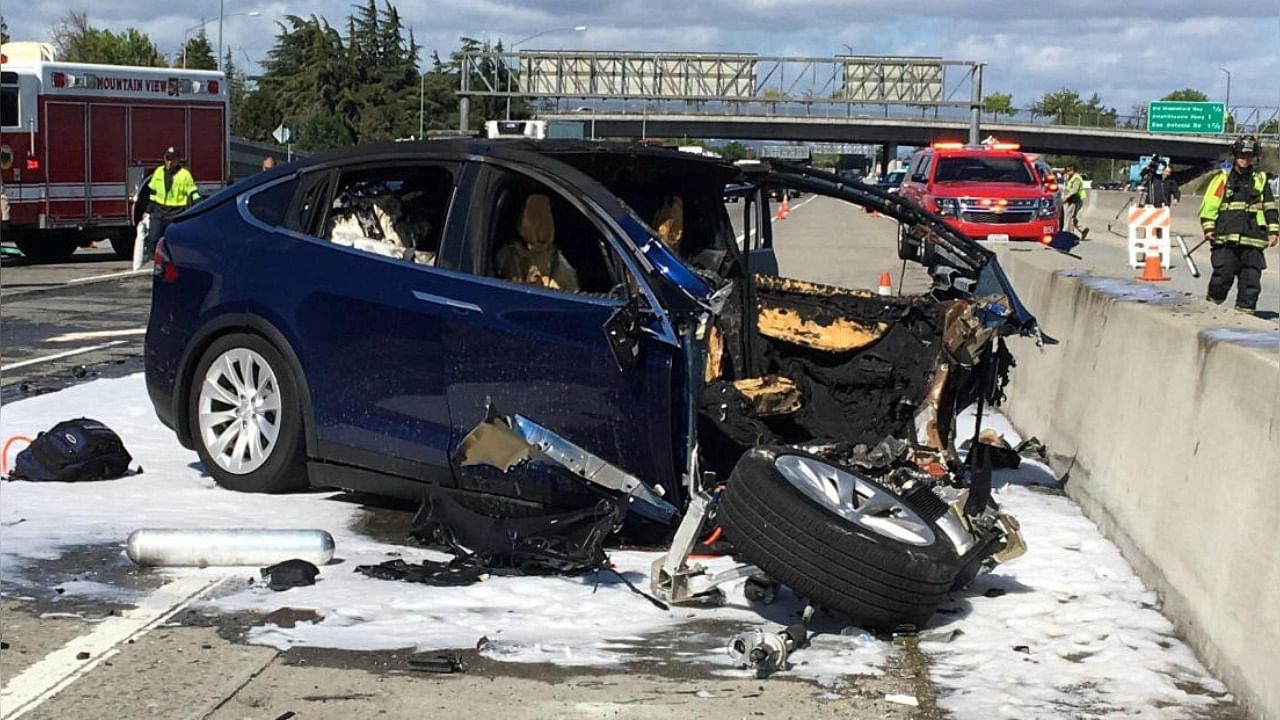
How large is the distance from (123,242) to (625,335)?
77.8ft

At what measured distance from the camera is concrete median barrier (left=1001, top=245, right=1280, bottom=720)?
188 inches

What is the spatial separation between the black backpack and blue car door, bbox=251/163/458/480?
120 centimetres

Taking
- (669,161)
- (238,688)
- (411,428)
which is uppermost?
(669,161)

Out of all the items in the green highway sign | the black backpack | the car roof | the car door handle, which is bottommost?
the black backpack

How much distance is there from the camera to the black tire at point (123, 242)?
27938mm

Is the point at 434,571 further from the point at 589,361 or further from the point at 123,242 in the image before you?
the point at 123,242

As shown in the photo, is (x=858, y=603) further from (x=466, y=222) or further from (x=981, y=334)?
(x=466, y=222)

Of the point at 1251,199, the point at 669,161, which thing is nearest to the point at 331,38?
the point at 1251,199

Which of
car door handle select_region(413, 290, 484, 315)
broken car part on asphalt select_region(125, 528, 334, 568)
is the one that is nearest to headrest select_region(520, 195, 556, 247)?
car door handle select_region(413, 290, 484, 315)

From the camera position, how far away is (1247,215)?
16688mm

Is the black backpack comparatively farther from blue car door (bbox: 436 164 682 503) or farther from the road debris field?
blue car door (bbox: 436 164 682 503)

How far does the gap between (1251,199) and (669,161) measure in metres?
10.7

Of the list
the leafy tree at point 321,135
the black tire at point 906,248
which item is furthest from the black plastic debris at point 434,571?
the leafy tree at point 321,135

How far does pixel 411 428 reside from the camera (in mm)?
6812
